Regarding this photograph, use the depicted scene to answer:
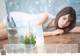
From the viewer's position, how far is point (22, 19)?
1672 mm

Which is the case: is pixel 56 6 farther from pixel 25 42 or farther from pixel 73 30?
pixel 25 42

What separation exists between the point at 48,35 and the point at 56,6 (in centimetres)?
28

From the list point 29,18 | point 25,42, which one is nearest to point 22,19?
point 29,18

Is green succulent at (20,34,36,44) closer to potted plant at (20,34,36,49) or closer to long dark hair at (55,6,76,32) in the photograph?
potted plant at (20,34,36,49)

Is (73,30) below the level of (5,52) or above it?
above

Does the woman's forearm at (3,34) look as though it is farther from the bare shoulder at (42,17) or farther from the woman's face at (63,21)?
the woman's face at (63,21)

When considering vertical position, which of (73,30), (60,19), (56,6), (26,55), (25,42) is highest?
(56,6)

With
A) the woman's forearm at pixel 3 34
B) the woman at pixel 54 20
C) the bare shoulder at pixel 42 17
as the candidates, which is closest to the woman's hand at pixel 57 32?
the woman at pixel 54 20

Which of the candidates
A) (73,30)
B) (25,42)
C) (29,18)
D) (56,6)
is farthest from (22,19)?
(73,30)

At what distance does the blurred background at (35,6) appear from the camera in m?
1.60

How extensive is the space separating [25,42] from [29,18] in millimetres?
241

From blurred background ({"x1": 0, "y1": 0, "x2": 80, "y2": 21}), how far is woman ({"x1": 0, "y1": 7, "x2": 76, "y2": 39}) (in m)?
0.04

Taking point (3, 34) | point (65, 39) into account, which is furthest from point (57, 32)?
point (3, 34)

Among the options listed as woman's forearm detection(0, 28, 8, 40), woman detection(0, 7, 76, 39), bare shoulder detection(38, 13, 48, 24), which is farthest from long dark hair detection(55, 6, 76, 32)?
woman's forearm detection(0, 28, 8, 40)
